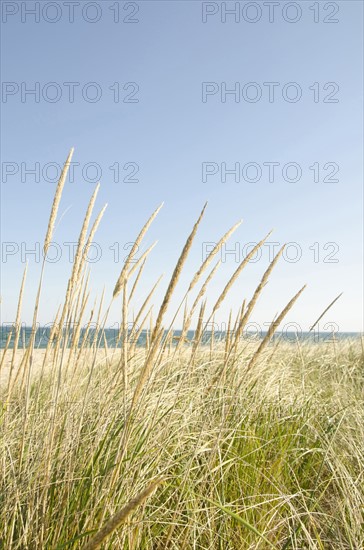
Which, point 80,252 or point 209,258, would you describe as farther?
point 209,258

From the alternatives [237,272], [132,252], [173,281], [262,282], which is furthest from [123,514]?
[262,282]

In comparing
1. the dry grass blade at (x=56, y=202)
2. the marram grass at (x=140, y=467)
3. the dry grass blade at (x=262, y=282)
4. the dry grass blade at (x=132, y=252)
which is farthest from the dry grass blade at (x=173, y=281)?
the dry grass blade at (x=262, y=282)

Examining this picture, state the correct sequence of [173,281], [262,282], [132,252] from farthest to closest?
[262,282]
[132,252]
[173,281]

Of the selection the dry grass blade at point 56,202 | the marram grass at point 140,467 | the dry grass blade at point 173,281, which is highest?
the dry grass blade at point 56,202

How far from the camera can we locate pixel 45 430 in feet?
4.79

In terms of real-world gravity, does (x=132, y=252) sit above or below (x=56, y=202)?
below

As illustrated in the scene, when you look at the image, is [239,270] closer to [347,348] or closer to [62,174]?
[62,174]

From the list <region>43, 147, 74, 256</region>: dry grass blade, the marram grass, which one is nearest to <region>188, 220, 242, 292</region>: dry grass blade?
the marram grass

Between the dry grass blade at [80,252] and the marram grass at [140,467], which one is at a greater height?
the dry grass blade at [80,252]

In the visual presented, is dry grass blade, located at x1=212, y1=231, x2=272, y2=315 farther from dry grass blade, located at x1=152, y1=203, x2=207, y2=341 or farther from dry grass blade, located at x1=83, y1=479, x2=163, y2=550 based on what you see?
dry grass blade, located at x1=83, y1=479, x2=163, y2=550

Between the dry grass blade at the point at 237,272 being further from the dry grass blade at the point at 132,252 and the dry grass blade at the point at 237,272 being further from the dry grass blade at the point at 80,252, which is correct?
the dry grass blade at the point at 80,252

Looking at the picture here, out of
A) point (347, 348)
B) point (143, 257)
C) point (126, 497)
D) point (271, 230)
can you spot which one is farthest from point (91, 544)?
point (347, 348)

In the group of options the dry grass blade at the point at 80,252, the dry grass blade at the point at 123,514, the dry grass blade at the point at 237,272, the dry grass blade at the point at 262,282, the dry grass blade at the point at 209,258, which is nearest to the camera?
the dry grass blade at the point at 123,514

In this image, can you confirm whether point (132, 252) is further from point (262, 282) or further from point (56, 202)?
point (262, 282)
